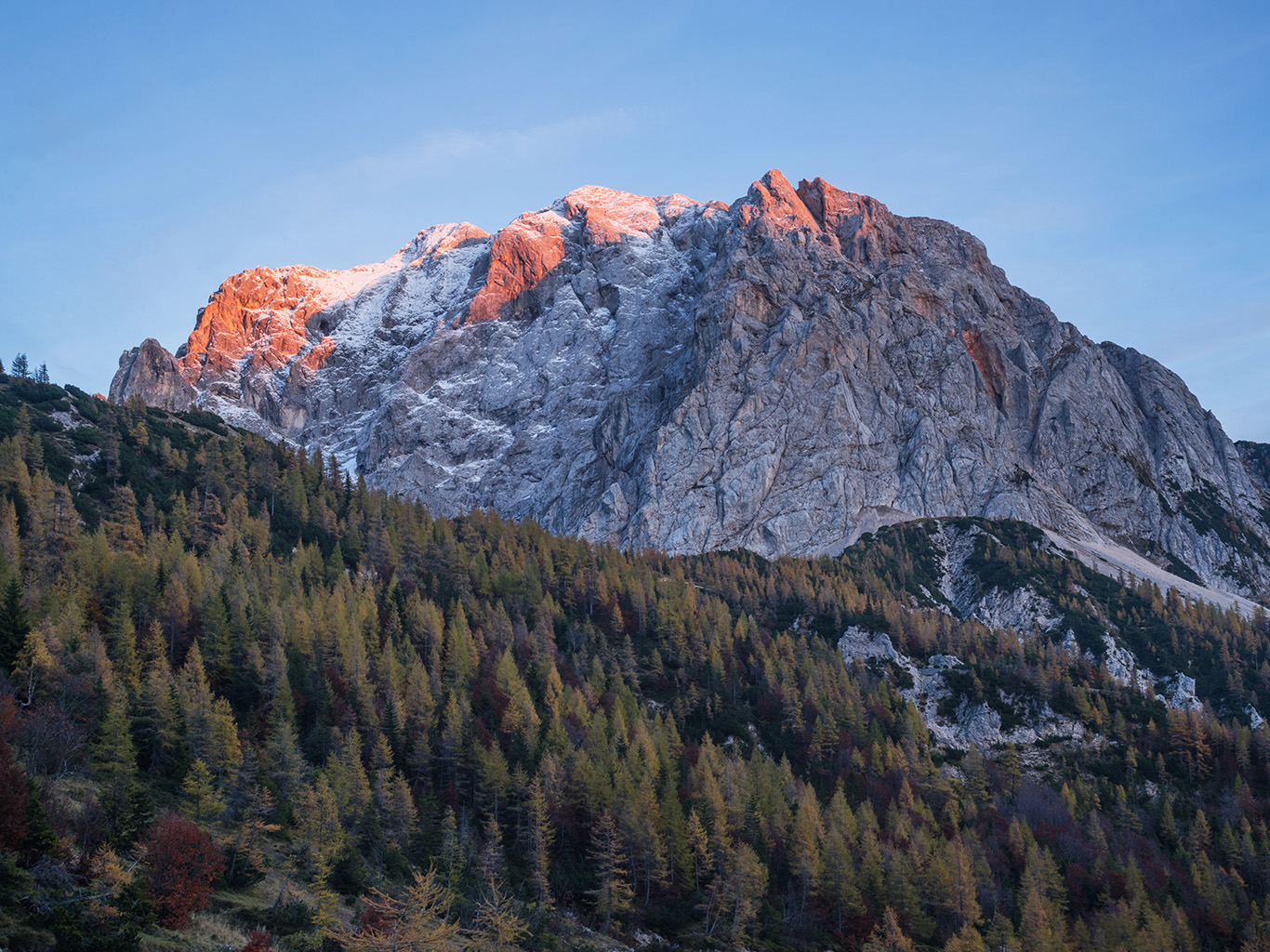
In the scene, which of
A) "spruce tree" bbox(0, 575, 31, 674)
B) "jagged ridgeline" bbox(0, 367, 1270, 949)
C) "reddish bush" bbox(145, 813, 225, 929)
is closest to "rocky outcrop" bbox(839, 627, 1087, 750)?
"jagged ridgeline" bbox(0, 367, 1270, 949)

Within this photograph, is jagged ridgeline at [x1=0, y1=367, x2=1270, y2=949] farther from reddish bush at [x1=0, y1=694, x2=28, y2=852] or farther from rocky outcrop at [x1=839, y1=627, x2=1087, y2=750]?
rocky outcrop at [x1=839, y1=627, x2=1087, y2=750]

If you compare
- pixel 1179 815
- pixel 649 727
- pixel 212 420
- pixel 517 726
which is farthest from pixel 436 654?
pixel 212 420

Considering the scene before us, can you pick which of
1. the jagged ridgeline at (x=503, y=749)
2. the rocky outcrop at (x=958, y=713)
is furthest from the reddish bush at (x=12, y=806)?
the rocky outcrop at (x=958, y=713)

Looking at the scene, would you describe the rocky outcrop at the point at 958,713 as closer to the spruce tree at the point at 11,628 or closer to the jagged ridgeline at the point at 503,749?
the jagged ridgeline at the point at 503,749

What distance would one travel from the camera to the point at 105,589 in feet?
290

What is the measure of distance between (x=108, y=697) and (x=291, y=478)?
8212 centimetres

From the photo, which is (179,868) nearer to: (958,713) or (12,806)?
(12,806)

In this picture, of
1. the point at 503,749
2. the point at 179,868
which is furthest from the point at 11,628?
the point at 503,749

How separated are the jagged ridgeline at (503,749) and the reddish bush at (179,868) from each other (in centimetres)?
19

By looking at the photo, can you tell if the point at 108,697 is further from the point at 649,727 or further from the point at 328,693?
the point at 649,727

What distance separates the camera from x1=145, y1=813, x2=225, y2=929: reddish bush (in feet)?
132

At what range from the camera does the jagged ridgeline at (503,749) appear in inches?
2062

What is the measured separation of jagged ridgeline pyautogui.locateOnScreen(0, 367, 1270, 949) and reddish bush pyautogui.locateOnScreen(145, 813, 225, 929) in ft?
0.63

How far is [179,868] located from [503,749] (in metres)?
45.5
